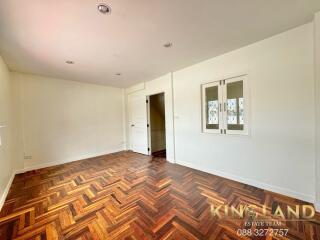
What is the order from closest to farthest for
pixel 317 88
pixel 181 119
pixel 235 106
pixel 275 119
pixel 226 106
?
1. pixel 317 88
2. pixel 275 119
3. pixel 235 106
4. pixel 226 106
5. pixel 181 119

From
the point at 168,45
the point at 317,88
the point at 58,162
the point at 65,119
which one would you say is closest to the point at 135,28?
the point at 168,45

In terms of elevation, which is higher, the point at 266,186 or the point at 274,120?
the point at 274,120

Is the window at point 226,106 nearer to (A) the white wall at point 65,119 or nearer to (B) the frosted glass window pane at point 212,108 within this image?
(B) the frosted glass window pane at point 212,108

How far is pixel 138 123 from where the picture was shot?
4.87 metres

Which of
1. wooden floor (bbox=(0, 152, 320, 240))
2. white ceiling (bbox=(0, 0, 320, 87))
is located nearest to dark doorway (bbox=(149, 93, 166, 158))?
wooden floor (bbox=(0, 152, 320, 240))

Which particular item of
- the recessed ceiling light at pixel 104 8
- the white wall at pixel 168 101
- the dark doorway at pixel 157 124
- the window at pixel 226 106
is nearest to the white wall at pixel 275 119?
the window at pixel 226 106

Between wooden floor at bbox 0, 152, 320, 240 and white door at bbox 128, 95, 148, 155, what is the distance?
Result: 160cm

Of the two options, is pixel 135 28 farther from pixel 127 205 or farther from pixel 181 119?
pixel 127 205

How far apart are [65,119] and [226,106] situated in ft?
14.0

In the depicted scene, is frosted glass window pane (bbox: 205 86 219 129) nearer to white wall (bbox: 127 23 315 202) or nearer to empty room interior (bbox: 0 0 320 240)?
empty room interior (bbox: 0 0 320 240)

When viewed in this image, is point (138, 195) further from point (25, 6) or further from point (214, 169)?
point (25, 6)

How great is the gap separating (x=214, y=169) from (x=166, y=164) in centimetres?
124

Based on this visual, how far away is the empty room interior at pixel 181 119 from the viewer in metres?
1.55

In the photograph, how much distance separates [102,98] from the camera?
477 centimetres
